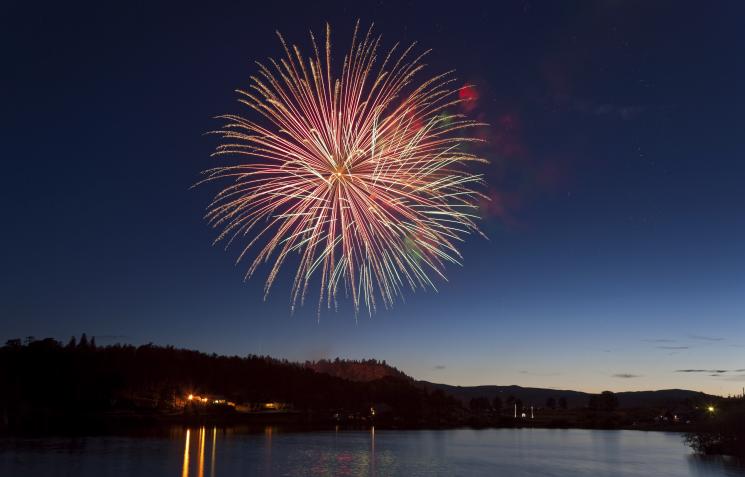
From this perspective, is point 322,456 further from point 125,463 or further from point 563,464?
point 563,464

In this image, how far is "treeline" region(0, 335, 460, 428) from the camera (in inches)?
3310

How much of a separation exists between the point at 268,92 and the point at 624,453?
62.5 meters

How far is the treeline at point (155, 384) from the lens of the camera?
84.1m

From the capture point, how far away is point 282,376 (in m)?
148

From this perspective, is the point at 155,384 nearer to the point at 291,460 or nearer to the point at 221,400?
the point at 221,400

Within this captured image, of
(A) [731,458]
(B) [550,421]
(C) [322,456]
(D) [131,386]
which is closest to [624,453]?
(A) [731,458]

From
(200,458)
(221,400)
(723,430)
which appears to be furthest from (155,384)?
(723,430)

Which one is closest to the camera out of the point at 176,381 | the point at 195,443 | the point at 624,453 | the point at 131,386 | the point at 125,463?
the point at 125,463

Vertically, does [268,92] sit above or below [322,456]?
above

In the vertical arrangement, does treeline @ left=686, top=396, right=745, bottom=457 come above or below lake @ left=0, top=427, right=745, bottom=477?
above

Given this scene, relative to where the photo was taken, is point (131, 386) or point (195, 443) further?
point (131, 386)

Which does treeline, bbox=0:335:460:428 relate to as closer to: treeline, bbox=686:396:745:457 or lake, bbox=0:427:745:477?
lake, bbox=0:427:745:477

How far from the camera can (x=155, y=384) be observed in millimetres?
110438

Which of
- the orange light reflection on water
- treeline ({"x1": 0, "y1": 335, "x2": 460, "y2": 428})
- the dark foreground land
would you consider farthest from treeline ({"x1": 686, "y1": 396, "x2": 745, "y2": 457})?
treeline ({"x1": 0, "y1": 335, "x2": 460, "y2": 428})
